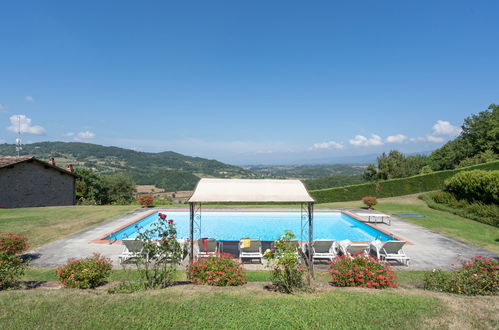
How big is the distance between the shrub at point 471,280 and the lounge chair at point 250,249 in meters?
5.35

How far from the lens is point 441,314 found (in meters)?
4.47

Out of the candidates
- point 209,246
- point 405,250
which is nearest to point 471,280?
point 405,250

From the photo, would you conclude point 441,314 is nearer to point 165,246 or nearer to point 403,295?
point 403,295

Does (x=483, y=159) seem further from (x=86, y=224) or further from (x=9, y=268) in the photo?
(x=9, y=268)

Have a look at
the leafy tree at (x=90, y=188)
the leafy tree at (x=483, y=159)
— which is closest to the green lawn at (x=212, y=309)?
the leafy tree at (x=90, y=188)

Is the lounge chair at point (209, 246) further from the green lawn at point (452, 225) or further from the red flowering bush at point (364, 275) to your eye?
the green lawn at point (452, 225)

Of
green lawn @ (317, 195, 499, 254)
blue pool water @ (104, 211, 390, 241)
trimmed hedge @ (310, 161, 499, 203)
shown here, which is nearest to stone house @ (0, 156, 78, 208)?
blue pool water @ (104, 211, 390, 241)

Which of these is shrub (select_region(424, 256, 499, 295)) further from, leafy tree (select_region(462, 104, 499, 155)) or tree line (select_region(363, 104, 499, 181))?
leafy tree (select_region(462, 104, 499, 155))

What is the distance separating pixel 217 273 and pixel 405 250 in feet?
29.8

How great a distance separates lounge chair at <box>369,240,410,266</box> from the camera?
956 cm

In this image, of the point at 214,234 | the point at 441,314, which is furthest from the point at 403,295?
the point at 214,234

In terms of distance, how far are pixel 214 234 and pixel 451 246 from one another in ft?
41.2

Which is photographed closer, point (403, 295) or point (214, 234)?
point (403, 295)

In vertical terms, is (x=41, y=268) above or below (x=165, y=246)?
below
